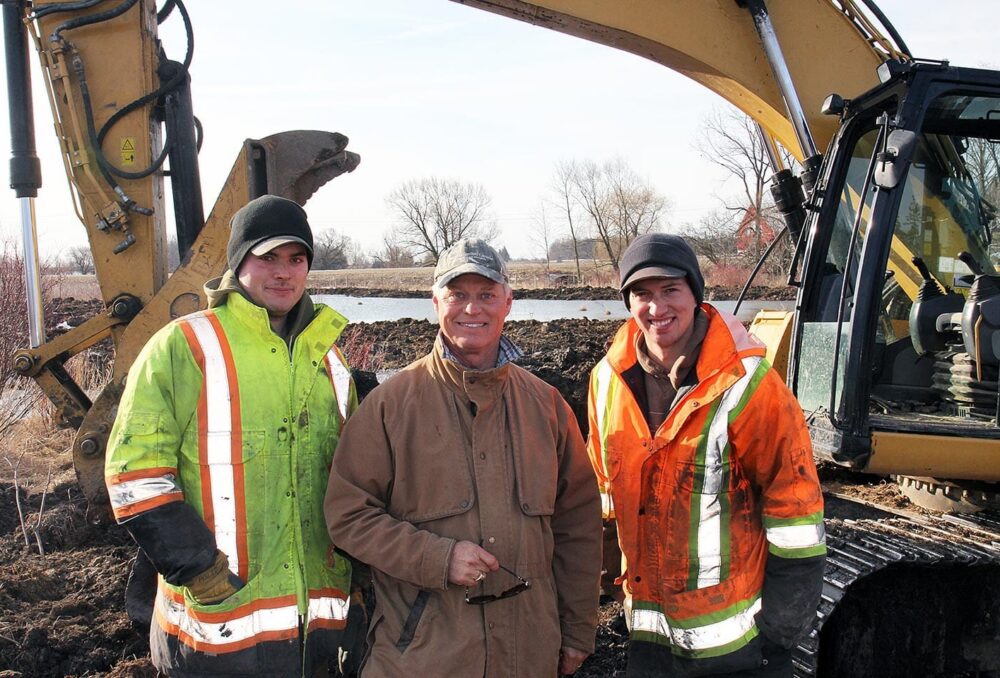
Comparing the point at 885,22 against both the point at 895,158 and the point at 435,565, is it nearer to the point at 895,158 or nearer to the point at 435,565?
the point at 895,158

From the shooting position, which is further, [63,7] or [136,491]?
[63,7]

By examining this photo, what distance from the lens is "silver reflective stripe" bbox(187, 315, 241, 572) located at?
2420 mm

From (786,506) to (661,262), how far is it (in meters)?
0.78

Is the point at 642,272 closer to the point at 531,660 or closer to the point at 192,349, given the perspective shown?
the point at 531,660

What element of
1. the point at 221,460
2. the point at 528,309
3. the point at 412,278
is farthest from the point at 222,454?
the point at 412,278

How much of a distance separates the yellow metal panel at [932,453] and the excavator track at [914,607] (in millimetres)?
336

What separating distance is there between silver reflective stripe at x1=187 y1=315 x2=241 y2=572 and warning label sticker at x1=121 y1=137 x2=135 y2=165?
8.97 feet

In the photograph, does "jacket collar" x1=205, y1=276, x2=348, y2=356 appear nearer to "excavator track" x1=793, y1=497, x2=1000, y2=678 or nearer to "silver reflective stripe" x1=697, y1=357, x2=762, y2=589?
"silver reflective stripe" x1=697, y1=357, x2=762, y2=589

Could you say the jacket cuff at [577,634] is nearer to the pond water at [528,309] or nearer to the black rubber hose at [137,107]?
the black rubber hose at [137,107]

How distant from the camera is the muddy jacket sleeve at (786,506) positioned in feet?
7.95

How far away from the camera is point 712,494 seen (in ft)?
8.29

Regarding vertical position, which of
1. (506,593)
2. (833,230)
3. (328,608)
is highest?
(833,230)

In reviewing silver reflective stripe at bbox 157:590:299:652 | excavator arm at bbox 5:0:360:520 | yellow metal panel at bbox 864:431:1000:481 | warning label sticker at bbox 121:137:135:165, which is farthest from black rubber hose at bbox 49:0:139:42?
yellow metal panel at bbox 864:431:1000:481

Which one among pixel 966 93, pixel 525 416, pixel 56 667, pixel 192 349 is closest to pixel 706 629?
pixel 525 416
